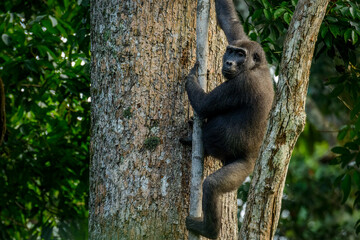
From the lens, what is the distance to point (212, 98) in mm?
4883

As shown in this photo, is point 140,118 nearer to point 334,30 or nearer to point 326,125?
point 334,30

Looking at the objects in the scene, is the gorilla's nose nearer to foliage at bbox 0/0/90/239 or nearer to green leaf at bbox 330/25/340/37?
green leaf at bbox 330/25/340/37

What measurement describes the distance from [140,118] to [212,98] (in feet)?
2.86

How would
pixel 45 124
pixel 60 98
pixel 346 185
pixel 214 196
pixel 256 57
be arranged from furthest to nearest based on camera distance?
pixel 45 124
pixel 60 98
pixel 346 185
pixel 256 57
pixel 214 196

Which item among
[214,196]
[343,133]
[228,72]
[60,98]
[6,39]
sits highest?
[6,39]

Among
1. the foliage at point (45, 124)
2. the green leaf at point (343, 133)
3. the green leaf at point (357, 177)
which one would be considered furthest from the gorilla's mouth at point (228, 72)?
the green leaf at point (343, 133)

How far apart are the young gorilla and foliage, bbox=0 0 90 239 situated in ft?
6.67

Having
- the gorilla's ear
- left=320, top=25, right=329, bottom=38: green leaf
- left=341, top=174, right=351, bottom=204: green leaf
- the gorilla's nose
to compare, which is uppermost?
left=320, top=25, right=329, bottom=38: green leaf

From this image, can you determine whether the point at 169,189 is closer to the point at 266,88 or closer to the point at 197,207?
the point at 197,207

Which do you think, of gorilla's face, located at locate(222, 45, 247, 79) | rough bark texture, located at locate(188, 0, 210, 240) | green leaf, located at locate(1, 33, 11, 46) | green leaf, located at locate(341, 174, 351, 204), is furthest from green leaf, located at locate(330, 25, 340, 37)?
green leaf, located at locate(1, 33, 11, 46)

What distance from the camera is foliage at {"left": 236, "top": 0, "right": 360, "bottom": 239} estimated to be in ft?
18.1

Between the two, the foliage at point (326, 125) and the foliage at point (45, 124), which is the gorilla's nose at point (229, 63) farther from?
the foliage at point (45, 124)

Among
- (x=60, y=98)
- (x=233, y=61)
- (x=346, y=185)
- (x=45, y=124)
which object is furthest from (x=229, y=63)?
(x=45, y=124)

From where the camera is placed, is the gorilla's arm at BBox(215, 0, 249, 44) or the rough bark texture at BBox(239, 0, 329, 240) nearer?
the rough bark texture at BBox(239, 0, 329, 240)
